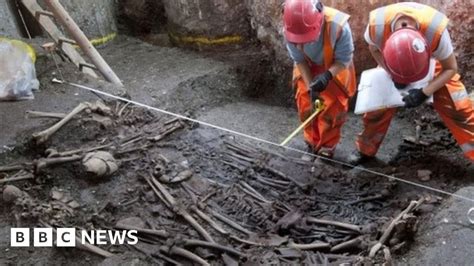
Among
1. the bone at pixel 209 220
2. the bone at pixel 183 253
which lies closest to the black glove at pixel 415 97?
the bone at pixel 209 220

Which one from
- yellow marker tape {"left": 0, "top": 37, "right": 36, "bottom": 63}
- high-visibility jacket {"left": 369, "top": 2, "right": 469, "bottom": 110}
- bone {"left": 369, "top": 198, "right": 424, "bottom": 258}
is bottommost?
bone {"left": 369, "top": 198, "right": 424, "bottom": 258}

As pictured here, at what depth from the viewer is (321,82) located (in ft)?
13.2

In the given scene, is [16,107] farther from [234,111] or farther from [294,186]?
[294,186]

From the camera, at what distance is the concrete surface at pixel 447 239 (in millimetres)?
2910

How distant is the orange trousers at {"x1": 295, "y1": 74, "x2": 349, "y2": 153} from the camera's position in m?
4.31

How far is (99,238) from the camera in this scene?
3.34 meters

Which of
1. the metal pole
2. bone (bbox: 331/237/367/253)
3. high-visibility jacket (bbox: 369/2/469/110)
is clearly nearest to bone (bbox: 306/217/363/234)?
bone (bbox: 331/237/367/253)

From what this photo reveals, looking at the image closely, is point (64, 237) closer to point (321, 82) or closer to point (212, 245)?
point (212, 245)

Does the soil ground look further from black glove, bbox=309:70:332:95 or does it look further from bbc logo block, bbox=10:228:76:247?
black glove, bbox=309:70:332:95

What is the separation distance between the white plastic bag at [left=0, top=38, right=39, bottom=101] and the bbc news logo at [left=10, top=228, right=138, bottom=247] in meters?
1.81

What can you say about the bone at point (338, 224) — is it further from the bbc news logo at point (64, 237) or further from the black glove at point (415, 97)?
the bbc news logo at point (64, 237)

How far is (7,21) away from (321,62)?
3.82 metres

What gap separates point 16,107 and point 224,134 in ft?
6.25

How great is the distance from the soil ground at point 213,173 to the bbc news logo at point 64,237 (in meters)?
0.06
